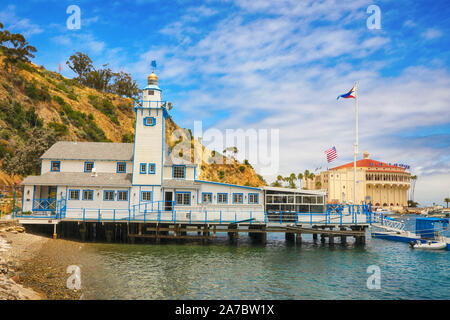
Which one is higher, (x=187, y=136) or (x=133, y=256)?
(x=187, y=136)

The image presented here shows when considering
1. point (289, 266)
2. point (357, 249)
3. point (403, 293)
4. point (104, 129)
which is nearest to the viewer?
point (403, 293)

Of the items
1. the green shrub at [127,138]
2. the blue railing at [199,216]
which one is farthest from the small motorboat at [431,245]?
the green shrub at [127,138]

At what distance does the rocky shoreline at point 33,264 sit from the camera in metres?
14.2

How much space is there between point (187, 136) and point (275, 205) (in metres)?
84.9

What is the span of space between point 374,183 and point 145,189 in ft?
430

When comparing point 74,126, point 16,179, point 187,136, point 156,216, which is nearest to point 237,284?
point 156,216

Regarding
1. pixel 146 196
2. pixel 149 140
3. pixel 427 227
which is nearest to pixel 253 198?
pixel 146 196

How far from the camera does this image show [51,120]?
67.4 meters

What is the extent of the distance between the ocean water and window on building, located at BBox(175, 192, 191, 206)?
165 inches

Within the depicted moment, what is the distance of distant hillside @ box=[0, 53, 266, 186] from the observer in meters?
46.7

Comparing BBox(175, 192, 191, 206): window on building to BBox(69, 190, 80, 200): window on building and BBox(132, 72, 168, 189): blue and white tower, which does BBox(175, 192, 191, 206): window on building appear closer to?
BBox(132, 72, 168, 189): blue and white tower

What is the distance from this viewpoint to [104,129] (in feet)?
275

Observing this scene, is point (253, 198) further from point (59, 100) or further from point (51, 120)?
point (59, 100)
